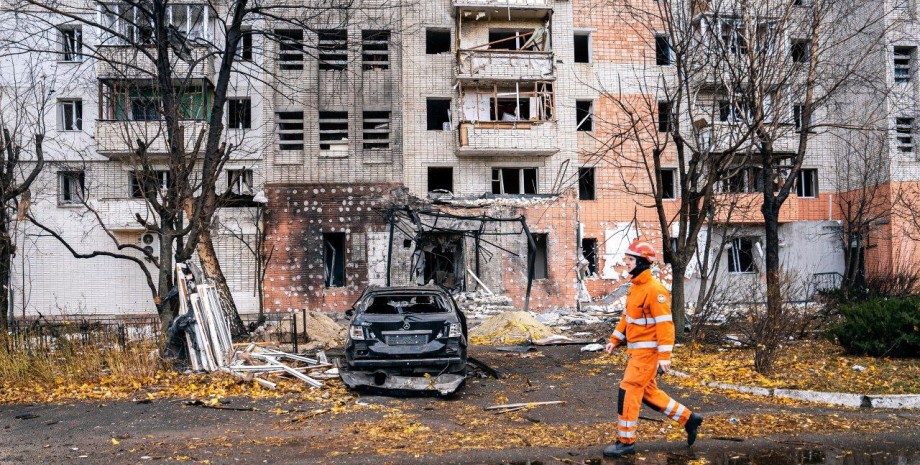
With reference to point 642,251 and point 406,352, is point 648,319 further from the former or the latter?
point 406,352

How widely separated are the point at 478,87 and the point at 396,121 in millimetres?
3498

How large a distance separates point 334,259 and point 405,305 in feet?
48.9

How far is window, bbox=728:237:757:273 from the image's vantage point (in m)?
29.7

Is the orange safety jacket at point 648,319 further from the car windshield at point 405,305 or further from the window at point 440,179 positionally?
the window at point 440,179

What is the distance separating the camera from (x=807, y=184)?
3056cm

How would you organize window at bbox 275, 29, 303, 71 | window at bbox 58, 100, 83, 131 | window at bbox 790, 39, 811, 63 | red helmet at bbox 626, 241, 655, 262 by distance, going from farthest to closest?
1. window at bbox 58, 100, 83, 131
2. window at bbox 275, 29, 303, 71
3. window at bbox 790, 39, 811, 63
4. red helmet at bbox 626, 241, 655, 262

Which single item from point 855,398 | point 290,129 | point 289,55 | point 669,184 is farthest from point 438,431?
point 669,184

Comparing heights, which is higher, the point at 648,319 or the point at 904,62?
the point at 904,62

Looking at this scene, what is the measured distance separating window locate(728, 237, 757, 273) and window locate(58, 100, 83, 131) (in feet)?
Result: 85.5

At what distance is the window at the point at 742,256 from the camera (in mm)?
29719

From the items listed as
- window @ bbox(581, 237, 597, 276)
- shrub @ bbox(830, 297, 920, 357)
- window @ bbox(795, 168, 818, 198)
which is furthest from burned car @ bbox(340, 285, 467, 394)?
window @ bbox(795, 168, 818, 198)

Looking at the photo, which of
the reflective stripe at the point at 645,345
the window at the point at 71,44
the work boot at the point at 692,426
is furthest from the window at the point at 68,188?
the work boot at the point at 692,426

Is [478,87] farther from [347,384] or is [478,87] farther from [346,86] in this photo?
[347,384]

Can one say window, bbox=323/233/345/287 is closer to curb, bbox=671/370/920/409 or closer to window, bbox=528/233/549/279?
window, bbox=528/233/549/279
